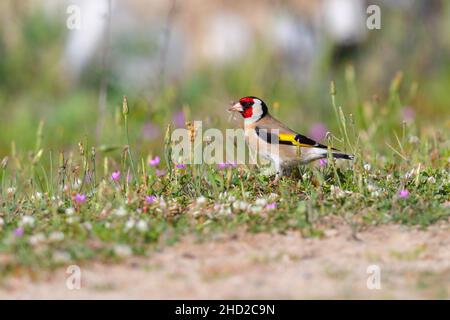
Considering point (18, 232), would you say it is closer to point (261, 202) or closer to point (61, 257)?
point (61, 257)

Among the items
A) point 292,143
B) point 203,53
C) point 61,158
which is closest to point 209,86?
point 203,53

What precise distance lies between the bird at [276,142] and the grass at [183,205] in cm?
14

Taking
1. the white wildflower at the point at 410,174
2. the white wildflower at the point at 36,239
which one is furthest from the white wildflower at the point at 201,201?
the white wildflower at the point at 410,174

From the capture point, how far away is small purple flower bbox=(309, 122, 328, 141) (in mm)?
9867

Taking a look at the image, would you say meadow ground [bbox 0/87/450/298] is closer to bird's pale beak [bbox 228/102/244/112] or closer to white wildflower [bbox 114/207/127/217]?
white wildflower [bbox 114/207/127/217]

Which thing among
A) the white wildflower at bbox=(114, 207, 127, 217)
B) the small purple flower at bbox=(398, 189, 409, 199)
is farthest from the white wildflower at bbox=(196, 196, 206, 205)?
the small purple flower at bbox=(398, 189, 409, 199)

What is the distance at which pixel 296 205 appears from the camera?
5.41m

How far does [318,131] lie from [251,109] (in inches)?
127

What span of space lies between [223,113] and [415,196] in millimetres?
5254

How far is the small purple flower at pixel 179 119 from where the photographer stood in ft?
33.5

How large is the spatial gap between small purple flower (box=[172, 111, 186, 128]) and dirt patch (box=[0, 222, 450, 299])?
17.0ft

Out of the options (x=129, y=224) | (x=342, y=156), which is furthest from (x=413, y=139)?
(x=129, y=224)

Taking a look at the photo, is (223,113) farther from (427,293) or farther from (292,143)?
(427,293)

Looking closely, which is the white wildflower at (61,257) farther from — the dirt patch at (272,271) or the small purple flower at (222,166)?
the small purple flower at (222,166)
